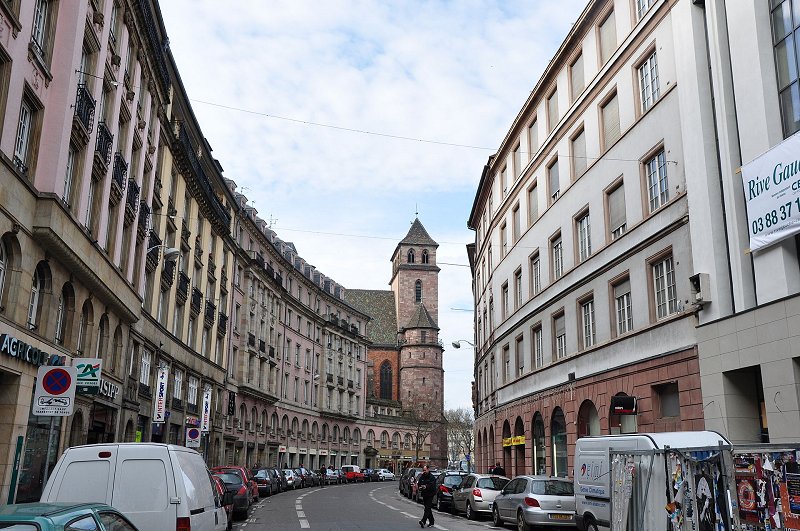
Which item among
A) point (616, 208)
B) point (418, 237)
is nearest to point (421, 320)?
point (418, 237)

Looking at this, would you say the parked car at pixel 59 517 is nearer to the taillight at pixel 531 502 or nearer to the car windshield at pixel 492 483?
the taillight at pixel 531 502

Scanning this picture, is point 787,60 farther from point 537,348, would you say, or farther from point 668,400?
point 537,348

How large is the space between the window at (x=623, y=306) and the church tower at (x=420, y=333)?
79193 millimetres

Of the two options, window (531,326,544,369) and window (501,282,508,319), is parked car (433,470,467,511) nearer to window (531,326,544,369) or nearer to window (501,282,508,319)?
window (531,326,544,369)

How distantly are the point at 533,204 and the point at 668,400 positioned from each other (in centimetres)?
1495

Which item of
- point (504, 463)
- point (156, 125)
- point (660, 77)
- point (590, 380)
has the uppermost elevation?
point (156, 125)

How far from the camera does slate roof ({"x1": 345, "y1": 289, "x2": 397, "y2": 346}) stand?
112500 mm

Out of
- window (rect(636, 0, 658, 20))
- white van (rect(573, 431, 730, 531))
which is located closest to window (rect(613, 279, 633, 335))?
window (rect(636, 0, 658, 20))

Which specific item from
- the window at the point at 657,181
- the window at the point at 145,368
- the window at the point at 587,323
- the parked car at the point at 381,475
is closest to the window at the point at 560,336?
the window at the point at 587,323

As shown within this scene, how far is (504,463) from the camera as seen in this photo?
1517 inches

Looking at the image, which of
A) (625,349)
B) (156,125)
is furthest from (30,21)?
(625,349)

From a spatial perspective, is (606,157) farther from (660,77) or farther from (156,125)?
(156,125)

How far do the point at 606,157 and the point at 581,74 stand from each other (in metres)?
4.93

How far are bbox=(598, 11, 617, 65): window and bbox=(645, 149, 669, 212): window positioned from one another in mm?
5313
